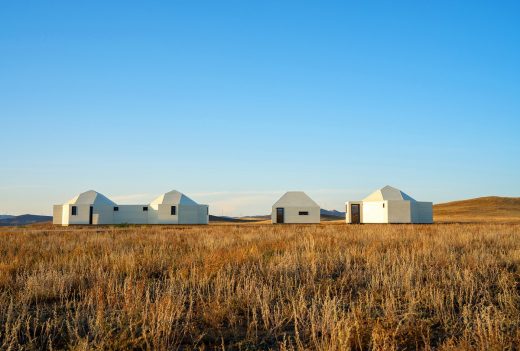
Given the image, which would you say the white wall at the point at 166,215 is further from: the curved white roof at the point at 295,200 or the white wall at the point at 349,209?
the white wall at the point at 349,209

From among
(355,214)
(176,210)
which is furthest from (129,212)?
(355,214)

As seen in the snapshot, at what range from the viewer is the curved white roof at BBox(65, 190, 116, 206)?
2239 inches

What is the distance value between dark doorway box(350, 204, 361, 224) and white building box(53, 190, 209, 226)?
1936cm

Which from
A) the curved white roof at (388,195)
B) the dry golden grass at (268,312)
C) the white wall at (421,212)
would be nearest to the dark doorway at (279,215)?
the curved white roof at (388,195)

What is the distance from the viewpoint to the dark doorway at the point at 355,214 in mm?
55781

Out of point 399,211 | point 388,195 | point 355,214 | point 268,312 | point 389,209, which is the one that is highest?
point 388,195

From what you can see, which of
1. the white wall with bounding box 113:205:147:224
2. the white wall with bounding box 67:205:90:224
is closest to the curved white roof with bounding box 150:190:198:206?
the white wall with bounding box 113:205:147:224

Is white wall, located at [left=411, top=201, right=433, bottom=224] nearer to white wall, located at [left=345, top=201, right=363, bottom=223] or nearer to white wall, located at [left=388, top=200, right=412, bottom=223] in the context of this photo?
white wall, located at [left=388, top=200, right=412, bottom=223]

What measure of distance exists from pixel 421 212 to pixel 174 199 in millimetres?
31825

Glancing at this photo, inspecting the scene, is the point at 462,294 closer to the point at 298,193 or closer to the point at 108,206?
the point at 298,193

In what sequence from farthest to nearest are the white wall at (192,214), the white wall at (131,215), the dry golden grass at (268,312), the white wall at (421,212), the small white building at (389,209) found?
the white wall at (131,215)
the white wall at (192,214)
the white wall at (421,212)
the small white building at (389,209)
the dry golden grass at (268,312)

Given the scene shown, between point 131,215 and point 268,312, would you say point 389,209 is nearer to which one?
point 131,215

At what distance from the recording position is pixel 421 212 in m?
53.7

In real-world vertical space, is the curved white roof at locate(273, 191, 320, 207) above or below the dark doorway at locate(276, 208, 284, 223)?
above
